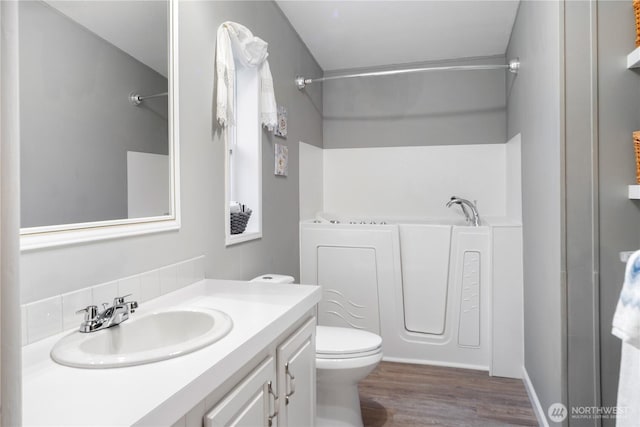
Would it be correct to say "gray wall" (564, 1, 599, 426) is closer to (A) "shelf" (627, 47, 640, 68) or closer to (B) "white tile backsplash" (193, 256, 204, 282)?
(A) "shelf" (627, 47, 640, 68)

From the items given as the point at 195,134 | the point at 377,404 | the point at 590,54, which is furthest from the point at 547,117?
the point at 377,404

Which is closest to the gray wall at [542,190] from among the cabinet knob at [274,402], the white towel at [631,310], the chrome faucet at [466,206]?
the chrome faucet at [466,206]

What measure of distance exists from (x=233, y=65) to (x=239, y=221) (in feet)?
2.58

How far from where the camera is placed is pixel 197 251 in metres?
1.73

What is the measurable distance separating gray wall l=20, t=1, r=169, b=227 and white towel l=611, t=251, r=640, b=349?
4.67 feet

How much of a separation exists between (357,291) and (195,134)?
1785 mm

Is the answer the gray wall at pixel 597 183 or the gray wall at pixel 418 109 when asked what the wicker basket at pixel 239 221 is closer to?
the gray wall at pixel 597 183

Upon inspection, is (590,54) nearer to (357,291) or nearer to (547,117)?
(547,117)

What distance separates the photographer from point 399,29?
2.93 metres

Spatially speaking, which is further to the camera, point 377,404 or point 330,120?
point 330,120

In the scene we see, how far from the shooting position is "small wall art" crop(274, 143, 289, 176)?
2.62 meters

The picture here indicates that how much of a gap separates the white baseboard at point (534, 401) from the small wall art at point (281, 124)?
2.14 meters

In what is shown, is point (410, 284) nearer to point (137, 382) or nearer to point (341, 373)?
point (341, 373)

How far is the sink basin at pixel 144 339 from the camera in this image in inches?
34.4
